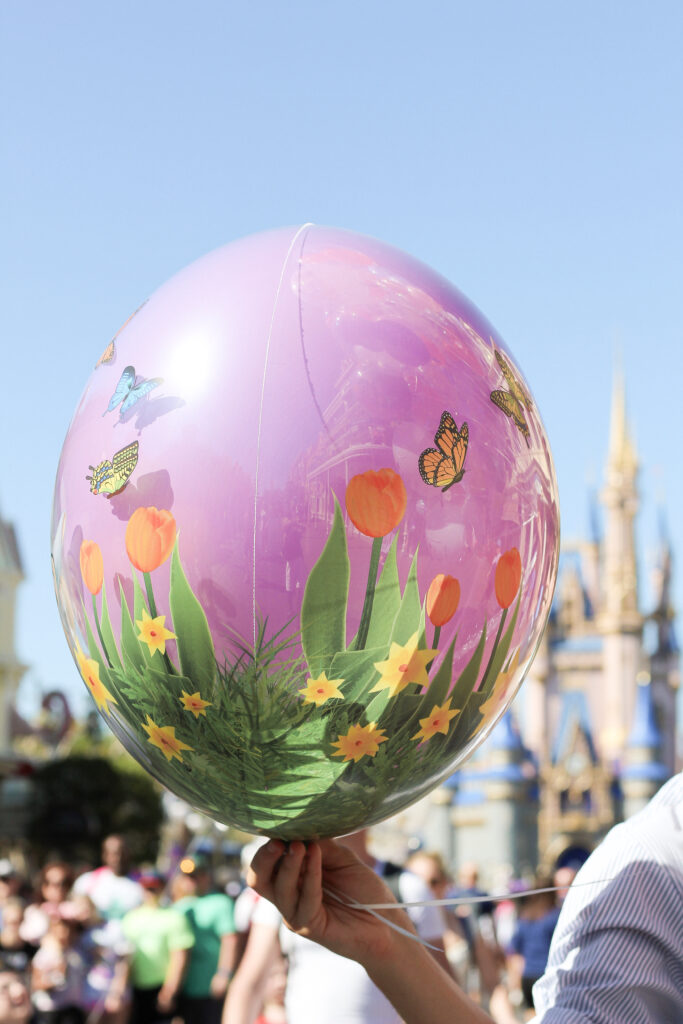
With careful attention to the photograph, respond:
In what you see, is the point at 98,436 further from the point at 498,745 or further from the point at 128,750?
the point at 498,745

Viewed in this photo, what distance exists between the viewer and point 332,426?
181 centimetres

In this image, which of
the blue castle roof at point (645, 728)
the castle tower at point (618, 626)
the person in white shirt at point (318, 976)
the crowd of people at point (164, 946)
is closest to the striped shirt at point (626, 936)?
the person in white shirt at point (318, 976)

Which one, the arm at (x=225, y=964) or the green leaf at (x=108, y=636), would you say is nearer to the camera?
the green leaf at (x=108, y=636)

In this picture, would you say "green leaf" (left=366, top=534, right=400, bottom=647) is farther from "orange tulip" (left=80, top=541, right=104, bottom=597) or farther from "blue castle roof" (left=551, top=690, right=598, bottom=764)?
"blue castle roof" (left=551, top=690, right=598, bottom=764)

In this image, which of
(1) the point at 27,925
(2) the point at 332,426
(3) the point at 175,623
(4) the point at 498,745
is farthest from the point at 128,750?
(4) the point at 498,745

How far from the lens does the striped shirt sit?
5.53 feet

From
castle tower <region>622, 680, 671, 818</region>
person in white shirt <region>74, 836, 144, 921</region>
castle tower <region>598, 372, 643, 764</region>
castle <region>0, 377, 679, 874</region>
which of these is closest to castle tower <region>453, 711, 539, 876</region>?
castle <region>0, 377, 679, 874</region>

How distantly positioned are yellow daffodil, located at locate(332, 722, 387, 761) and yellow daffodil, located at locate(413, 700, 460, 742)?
63 millimetres

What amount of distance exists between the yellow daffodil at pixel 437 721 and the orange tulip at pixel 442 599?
14cm

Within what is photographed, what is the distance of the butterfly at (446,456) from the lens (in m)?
1.84

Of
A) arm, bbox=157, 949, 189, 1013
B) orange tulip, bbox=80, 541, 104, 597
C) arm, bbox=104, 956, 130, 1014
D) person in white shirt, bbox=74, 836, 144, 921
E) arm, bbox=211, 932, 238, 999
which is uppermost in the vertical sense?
orange tulip, bbox=80, 541, 104, 597

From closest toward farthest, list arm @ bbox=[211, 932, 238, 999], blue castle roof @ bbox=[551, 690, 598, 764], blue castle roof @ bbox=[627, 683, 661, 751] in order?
arm @ bbox=[211, 932, 238, 999] < blue castle roof @ bbox=[627, 683, 661, 751] < blue castle roof @ bbox=[551, 690, 598, 764]

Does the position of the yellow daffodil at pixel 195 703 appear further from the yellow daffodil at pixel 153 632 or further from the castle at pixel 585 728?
the castle at pixel 585 728

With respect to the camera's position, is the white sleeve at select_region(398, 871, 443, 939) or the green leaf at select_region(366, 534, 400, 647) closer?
the green leaf at select_region(366, 534, 400, 647)
